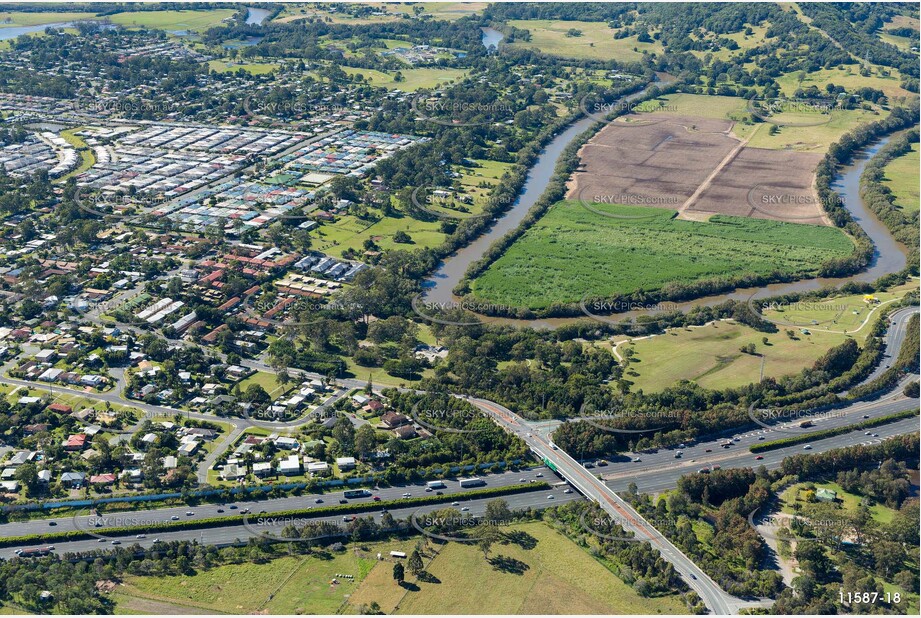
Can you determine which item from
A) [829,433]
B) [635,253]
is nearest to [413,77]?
[635,253]

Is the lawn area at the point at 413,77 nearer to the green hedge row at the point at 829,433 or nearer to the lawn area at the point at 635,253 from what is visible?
the lawn area at the point at 635,253

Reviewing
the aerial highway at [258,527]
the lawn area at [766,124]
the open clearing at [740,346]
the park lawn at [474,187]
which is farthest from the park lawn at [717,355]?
the lawn area at [766,124]

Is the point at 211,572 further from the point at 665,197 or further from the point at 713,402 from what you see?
the point at 665,197

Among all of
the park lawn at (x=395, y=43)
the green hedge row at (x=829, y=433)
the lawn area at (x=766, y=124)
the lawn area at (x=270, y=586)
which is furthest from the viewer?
the park lawn at (x=395, y=43)

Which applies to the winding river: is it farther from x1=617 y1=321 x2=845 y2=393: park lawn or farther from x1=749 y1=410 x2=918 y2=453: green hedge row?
x1=749 y1=410 x2=918 y2=453: green hedge row

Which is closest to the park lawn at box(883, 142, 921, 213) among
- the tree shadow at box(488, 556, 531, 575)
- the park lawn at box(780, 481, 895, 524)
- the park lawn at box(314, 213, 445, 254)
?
the park lawn at box(314, 213, 445, 254)
